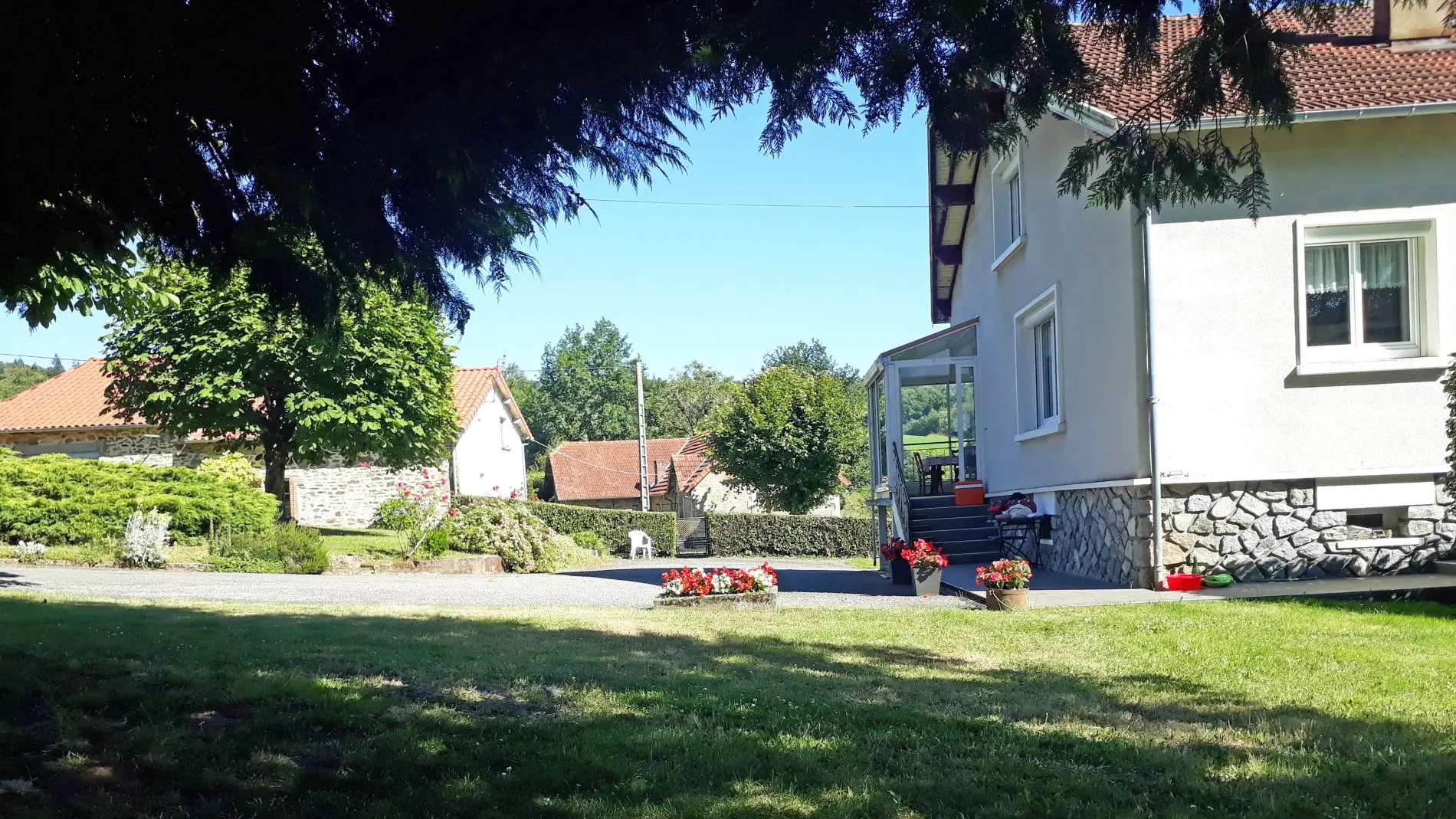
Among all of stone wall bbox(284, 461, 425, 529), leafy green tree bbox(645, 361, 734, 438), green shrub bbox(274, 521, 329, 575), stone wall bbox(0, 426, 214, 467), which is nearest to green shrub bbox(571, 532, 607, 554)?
stone wall bbox(284, 461, 425, 529)

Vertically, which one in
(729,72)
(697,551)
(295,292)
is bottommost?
(697,551)

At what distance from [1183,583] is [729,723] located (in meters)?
7.81

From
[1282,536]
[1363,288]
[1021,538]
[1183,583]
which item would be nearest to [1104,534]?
[1183,583]

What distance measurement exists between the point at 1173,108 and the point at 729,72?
2026mm

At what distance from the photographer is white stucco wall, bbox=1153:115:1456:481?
456 inches

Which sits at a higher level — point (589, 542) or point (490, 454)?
point (490, 454)

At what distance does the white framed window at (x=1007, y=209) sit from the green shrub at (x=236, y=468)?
64.8ft

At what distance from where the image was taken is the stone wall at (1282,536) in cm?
1150

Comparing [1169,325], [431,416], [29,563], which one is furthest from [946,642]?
[431,416]

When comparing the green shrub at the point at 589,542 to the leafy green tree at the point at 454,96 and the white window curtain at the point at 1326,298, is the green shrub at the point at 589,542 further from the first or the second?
the leafy green tree at the point at 454,96

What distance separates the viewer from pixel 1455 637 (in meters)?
7.78

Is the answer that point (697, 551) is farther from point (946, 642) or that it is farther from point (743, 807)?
point (743, 807)

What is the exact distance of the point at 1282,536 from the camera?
460 inches

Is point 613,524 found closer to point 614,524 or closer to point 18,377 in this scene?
point 614,524
